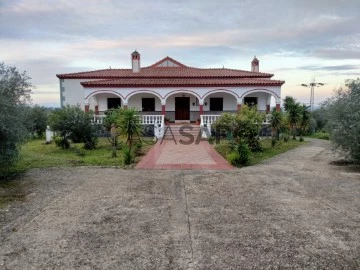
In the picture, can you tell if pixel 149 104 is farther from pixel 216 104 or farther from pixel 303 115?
Result: pixel 303 115

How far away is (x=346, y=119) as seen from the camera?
10445mm

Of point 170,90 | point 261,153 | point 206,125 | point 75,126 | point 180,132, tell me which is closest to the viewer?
point 261,153

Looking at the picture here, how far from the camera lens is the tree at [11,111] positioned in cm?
805

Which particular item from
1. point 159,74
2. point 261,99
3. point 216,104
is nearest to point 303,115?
point 261,99

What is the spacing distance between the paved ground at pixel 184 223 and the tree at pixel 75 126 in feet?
20.7

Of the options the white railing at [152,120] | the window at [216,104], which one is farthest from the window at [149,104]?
the window at [216,104]

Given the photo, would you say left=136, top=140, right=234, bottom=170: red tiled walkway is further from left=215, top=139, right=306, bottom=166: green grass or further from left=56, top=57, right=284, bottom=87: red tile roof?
left=56, top=57, right=284, bottom=87: red tile roof

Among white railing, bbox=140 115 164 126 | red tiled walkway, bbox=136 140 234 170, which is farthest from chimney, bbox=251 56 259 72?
red tiled walkway, bbox=136 140 234 170

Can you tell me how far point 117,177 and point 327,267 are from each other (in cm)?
631

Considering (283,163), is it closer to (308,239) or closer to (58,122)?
(308,239)

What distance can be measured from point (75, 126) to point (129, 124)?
3.74 meters

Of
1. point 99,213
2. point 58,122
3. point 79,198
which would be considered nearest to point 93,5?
point 58,122

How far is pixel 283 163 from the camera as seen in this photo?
1155 cm

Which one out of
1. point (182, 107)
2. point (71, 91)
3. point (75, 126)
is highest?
point (71, 91)
